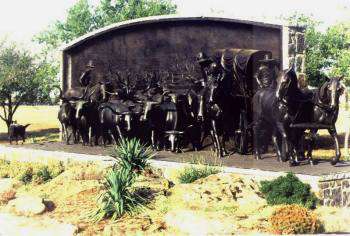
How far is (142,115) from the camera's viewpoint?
21109 mm

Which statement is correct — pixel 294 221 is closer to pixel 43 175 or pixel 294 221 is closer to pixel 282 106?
pixel 282 106

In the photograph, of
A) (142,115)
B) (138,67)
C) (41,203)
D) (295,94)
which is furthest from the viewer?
(138,67)

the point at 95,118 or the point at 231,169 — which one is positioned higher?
the point at 95,118

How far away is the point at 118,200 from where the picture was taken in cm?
1372

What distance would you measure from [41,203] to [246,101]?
905 cm

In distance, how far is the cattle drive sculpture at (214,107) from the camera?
15.8m

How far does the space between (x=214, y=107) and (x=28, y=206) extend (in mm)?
7418

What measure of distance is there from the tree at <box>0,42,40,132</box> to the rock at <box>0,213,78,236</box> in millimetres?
26383

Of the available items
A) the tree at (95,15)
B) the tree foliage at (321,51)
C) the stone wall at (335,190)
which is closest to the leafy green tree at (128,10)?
the tree at (95,15)

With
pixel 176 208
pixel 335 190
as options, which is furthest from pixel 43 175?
pixel 335 190

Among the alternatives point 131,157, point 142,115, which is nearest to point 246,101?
point 142,115

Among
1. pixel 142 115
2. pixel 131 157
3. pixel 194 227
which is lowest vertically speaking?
pixel 194 227

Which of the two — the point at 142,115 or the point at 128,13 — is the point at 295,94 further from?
the point at 128,13

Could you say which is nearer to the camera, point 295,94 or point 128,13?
point 295,94
